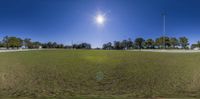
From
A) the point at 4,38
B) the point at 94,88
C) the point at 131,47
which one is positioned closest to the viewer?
the point at 94,88

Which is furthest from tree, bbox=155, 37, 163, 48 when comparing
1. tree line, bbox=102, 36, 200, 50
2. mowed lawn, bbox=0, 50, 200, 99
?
mowed lawn, bbox=0, 50, 200, 99

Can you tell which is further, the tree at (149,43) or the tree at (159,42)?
the tree at (149,43)

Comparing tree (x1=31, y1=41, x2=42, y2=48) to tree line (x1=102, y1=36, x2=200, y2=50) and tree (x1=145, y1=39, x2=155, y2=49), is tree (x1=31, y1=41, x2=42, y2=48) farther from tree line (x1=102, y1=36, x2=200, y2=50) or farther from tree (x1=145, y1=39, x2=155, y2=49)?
tree (x1=145, y1=39, x2=155, y2=49)

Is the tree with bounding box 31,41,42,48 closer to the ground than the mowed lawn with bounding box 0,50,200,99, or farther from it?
farther from it

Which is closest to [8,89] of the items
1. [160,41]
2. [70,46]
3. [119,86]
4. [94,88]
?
[94,88]

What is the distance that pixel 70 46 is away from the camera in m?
131

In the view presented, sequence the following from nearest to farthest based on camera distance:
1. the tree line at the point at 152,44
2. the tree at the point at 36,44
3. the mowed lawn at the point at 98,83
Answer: the mowed lawn at the point at 98,83, the tree line at the point at 152,44, the tree at the point at 36,44

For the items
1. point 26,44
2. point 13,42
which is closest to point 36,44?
point 26,44

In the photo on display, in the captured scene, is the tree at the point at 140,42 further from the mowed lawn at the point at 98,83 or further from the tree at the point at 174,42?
the mowed lawn at the point at 98,83

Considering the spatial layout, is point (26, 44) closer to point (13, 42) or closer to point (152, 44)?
point (13, 42)

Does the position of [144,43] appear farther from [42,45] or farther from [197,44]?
[42,45]

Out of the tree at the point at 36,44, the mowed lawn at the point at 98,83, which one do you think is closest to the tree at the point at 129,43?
the tree at the point at 36,44

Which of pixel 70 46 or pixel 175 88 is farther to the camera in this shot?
pixel 70 46

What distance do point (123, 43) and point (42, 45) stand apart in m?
51.3
